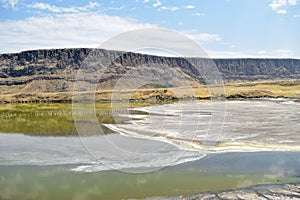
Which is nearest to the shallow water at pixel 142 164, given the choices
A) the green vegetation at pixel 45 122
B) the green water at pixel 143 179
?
the green water at pixel 143 179

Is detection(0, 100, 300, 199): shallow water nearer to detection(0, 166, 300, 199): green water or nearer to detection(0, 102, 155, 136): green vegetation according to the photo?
detection(0, 166, 300, 199): green water

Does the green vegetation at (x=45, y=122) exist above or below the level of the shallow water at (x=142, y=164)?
above

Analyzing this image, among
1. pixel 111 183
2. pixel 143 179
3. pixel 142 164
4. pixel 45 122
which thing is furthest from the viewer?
pixel 45 122

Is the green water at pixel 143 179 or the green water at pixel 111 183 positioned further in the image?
the green water at pixel 143 179

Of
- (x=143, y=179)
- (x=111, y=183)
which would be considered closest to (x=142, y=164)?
(x=143, y=179)

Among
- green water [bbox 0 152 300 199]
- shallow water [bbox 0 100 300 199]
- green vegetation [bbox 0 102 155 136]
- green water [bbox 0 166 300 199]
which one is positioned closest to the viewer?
green water [bbox 0 166 300 199]

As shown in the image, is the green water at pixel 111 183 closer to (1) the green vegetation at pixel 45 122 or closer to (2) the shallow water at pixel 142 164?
(2) the shallow water at pixel 142 164

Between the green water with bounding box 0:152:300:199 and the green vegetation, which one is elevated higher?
the green vegetation

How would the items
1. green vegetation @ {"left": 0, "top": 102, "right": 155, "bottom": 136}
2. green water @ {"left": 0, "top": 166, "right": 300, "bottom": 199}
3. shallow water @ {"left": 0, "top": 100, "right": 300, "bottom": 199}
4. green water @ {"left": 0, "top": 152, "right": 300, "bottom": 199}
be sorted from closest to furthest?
green water @ {"left": 0, "top": 166, "right": 300, "bottom": 199}
green water @ {"left": 0, "top": 152, "right": 300, "bottom": 199}
shallow water @ {"left": 0, "top": 100, "right": 300, "bottom": 199}
green vegetation @ {"left": 0, "top": 102, "right": 155, "bottom": 136}

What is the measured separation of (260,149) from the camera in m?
24.5

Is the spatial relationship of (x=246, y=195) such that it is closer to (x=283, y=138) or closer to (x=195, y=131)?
(x=283, y=138)

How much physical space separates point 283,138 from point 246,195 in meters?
16.0

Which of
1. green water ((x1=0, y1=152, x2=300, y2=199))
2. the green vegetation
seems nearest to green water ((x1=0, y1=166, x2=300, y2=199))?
green water ((x1=0, y1=152, x2=300, y2=199))

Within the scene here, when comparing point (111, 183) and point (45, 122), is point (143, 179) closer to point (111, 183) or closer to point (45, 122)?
point (111, 183)
